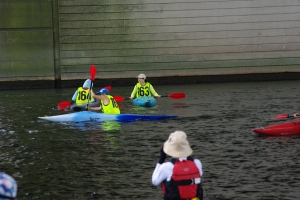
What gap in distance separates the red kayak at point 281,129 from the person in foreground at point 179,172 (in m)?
7.60

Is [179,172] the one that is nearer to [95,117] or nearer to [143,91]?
[95,117]

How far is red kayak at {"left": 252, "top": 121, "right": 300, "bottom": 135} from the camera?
46.6ft

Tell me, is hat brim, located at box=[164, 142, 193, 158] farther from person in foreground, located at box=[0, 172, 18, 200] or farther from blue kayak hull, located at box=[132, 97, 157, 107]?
blue kayak hull, located at box=[132, 97, 157, 107]

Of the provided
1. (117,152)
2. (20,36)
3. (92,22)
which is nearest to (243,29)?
(92,22)

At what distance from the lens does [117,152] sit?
13.0m

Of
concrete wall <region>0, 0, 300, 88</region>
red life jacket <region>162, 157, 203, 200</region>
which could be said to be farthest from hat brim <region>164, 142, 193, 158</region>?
concrete wall <region>0, 0, 300, 88</region>

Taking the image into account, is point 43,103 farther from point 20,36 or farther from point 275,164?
point 275,164

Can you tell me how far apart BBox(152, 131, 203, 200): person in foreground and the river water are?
279 centimetres

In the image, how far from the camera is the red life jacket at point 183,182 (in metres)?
6.70

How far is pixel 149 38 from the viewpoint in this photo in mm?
27672

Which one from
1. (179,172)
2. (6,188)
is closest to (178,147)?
(179,172)

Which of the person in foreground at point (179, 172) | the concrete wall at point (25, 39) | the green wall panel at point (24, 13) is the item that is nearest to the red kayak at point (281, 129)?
the person in foreground at point (179, 172)

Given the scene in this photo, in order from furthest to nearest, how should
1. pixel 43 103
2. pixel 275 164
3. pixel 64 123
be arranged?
pixel 43 103 < pixel 64 123 < pixel 275 164

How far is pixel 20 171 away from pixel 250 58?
18.1 meters
